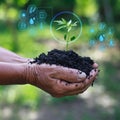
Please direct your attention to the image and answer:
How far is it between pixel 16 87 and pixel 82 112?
2.70 ft

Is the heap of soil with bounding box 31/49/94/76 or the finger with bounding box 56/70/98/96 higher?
the heap of soil with bounding box 31/49/94/76

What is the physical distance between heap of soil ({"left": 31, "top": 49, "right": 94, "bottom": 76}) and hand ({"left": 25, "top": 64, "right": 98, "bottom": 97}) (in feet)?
0.13

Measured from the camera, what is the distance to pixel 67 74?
1683 mm

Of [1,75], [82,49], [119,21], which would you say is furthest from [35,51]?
[1,75]

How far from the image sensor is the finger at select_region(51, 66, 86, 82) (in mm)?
1685

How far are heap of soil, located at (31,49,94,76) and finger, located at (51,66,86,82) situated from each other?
47mm

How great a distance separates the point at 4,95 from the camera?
420cm

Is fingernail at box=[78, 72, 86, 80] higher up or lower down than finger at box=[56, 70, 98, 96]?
higher up

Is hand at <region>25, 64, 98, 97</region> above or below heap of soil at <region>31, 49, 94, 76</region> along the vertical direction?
below

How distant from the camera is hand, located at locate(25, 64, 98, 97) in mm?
1689

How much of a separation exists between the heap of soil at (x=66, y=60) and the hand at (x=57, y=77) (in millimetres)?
40

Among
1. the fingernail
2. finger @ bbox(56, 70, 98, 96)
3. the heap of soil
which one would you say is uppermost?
the heap of soil

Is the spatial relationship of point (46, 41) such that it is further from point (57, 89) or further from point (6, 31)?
point (57, 89)

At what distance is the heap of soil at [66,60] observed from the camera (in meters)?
1.74
